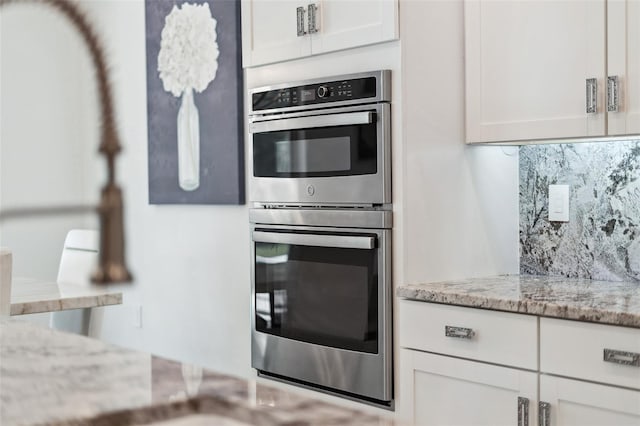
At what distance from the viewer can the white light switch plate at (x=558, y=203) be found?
284 centimetres

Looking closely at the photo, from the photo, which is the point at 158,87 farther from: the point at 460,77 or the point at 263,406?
the point at 263,406

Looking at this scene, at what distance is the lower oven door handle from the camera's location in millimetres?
2643

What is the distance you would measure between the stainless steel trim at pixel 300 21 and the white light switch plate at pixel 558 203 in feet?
3.38

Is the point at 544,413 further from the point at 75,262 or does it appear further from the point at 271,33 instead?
the point at 75,262

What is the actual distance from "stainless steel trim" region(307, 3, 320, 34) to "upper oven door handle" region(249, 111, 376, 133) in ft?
0.98

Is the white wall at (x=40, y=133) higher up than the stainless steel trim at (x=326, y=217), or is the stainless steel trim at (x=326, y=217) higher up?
the white wall at (x=40, y=133)

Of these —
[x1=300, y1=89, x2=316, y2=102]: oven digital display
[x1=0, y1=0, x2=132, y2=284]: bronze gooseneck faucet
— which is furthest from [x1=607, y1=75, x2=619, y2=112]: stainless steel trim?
[x1=0, y1=0, x2=132, y2=284]: bronze gooseneck faucet

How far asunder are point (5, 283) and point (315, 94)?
3.87 feet

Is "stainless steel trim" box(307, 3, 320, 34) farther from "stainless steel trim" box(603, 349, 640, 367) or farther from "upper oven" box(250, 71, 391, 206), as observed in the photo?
"stainless steel trim" box(603, 349, 640, 367)

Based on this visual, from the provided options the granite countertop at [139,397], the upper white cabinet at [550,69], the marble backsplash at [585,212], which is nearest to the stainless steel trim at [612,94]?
the upper white cabinet at [550,69]

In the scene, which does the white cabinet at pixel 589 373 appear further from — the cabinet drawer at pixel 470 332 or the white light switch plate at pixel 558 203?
the white light switch plate at pixel 558 203

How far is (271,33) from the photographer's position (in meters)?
3.01

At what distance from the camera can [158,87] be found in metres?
3.85

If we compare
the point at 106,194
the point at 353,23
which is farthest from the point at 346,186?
the point at 106,194
